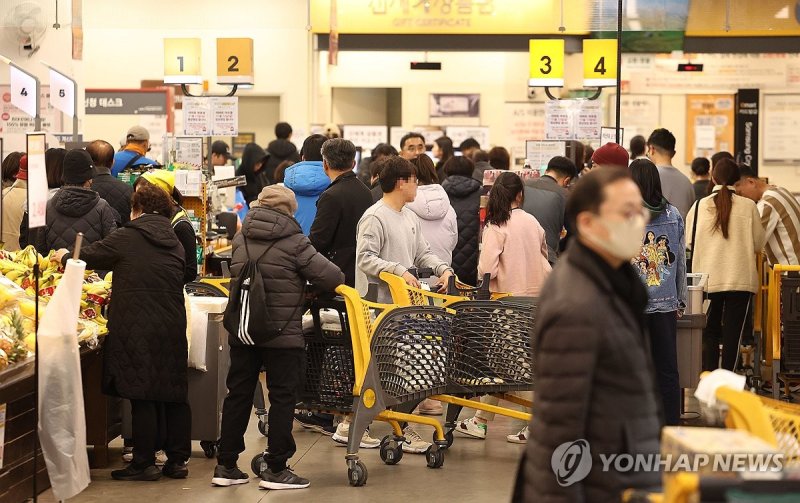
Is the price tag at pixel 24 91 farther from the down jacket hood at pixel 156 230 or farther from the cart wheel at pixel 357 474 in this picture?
the cart wheel at pixel 357 474

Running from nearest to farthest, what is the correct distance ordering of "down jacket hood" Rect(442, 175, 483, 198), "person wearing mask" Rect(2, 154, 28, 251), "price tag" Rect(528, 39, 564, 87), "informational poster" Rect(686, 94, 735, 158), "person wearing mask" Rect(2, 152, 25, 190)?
"person wearing mask" Rect(2, 154, 28, 251) < "down jacket hood" Rect(442, 175, 483, 198) < "person wearing mask" Rect(2, 152, 25, 190) < "price tag" Rect(528, 39, 564, 87) < "informational poster" Rect(686, 94, 735, 158)

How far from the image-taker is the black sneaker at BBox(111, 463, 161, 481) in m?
6.08

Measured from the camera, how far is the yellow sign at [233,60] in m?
10.9

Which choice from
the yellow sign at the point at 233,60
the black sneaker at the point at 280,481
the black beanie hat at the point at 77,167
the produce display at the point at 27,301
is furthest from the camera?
the yellow sign at the point at 233,60

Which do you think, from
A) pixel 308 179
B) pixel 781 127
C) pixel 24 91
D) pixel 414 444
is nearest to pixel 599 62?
pixel 308 179

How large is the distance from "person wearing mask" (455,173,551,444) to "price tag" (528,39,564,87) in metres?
4.71

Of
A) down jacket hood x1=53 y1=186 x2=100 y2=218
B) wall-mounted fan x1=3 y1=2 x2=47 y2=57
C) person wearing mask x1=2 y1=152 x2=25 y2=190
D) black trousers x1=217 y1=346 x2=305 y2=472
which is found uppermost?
wall-mounted fan x1=3 y1=2 x2=47 y2=57

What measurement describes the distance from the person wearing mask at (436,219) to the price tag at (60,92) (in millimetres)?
4101

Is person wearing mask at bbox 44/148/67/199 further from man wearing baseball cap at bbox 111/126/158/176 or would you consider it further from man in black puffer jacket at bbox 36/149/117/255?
man wearing baseball cap at bbox 111/126/158/176

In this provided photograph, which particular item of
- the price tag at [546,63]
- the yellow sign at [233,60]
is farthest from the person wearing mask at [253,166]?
the price tag at [546,63]

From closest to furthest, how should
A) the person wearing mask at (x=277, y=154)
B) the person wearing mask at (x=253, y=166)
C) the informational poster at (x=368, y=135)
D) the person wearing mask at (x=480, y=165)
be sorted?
1. the person wearing mask at (x=480, y=165)
2. the person wearing mask at (x=253, y=166)
3. the person wearing mask at (x=277, y=154)
4. the informational poster at (x=368, y=135)

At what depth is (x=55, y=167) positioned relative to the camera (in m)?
7.76

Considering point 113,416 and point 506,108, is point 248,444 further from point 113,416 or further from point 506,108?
point 506,108

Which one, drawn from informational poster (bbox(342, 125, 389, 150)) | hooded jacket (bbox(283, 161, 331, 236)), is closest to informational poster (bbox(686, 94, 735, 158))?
informational poster (bbox(342, 125, 389, 150))
